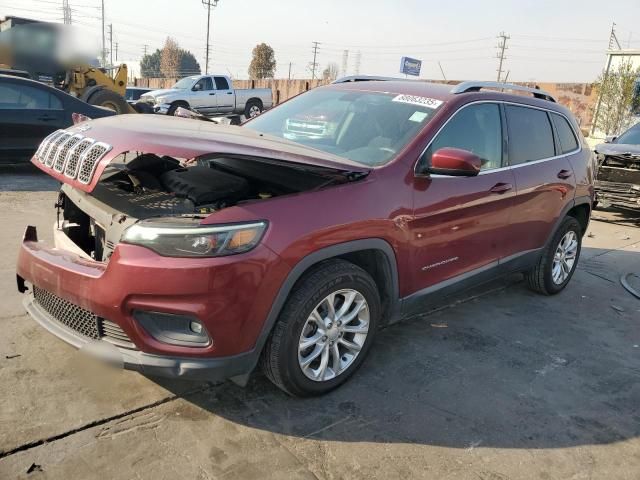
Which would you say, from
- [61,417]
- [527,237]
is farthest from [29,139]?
[527,237]

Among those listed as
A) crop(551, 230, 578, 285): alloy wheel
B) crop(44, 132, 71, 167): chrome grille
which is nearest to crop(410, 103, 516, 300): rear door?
crop(551, 230, 578, 285): alloy wheel

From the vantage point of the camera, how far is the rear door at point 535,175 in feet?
13.7

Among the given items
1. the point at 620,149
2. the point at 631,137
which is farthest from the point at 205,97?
the point at 620,149

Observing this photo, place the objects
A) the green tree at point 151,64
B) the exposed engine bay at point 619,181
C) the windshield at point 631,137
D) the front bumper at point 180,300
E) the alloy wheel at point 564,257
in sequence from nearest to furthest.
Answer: the front bumper at point 180,300, the alloy wheel at point 564,257, the exposed engine bay at point 619,181, the windshield at point 631,137, the green tree at point 151,64

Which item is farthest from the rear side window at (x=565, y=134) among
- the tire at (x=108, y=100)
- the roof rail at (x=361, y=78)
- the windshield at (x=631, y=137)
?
the tire at (x=108, y=100)

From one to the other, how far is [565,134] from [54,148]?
167 inches

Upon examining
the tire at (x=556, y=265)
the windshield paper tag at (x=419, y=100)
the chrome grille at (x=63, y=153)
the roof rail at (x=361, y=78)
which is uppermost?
the roof rail at (x=361, y=78)

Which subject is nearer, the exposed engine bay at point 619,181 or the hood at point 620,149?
the exposed engine bay at point 619,181

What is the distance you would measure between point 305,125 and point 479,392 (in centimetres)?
215

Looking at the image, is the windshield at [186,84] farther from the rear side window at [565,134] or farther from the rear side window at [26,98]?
the rear side window at [565,134]

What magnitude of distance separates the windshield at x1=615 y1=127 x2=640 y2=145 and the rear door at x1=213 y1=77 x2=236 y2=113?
1463 centimetres

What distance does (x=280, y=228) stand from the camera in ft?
8.38

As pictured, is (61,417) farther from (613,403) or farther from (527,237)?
(527,237)

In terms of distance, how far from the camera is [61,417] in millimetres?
2676
